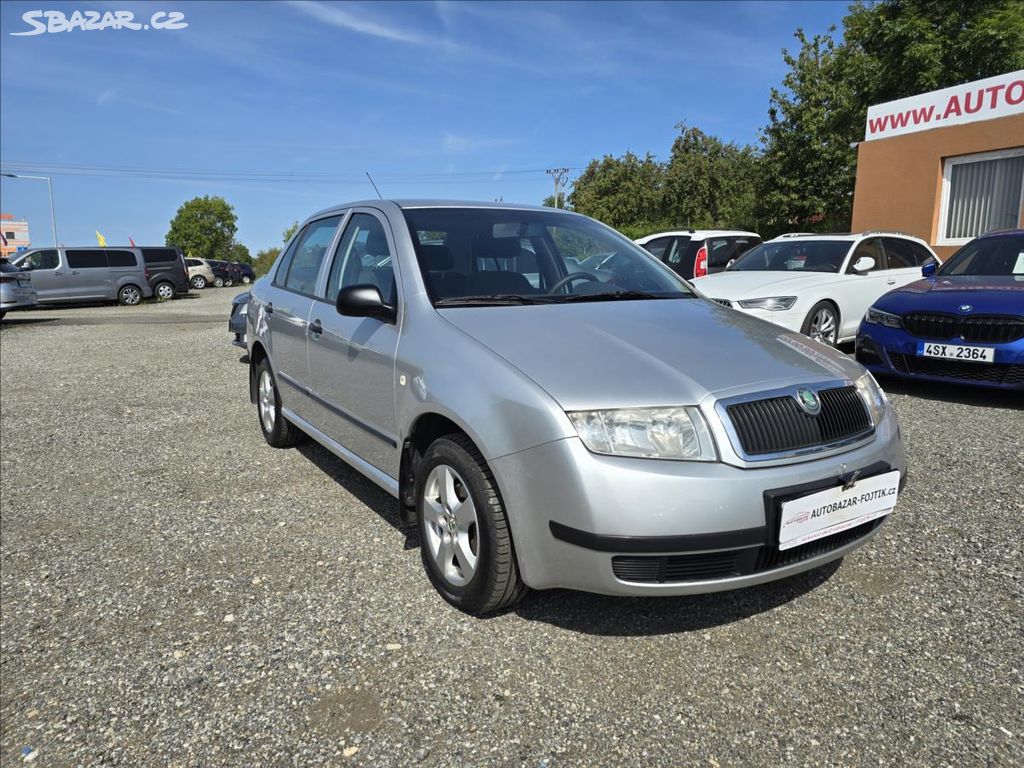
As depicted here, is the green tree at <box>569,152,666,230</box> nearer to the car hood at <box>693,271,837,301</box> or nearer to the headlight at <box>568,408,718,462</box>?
the car hood at <box>693,271,837,301</box>

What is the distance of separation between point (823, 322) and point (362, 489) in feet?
18.9

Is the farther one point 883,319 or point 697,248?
point 697,248

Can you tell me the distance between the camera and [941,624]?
2729mm

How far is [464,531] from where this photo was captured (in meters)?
2.77

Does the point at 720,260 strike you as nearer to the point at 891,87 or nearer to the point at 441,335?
the point at 441,335

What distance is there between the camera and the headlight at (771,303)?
7.68m

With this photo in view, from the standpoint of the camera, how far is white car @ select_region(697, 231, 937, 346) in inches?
305

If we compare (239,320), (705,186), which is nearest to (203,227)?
(705,186)

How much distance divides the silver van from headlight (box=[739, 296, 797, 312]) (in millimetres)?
19401

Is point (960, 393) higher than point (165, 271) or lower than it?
lower

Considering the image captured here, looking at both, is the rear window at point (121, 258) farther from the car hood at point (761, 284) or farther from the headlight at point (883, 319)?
the headlight at point (883, 319)

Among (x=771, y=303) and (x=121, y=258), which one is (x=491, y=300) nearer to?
(x=771, y=303)

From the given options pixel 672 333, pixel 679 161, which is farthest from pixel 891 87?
pixel 672 333

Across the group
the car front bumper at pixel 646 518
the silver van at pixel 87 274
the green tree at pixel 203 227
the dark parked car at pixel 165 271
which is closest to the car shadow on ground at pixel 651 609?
the car front bumper at pixel 646 518
